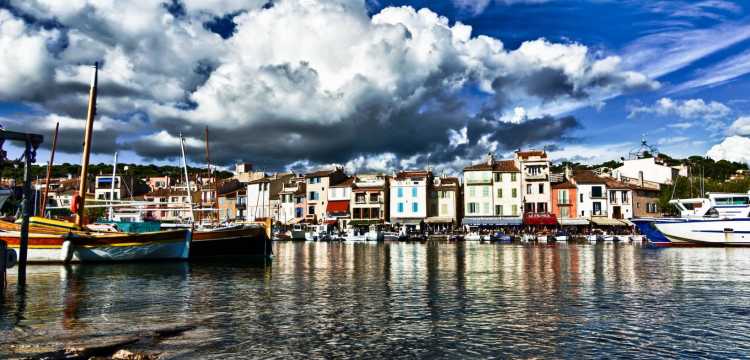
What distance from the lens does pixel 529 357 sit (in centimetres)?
1452

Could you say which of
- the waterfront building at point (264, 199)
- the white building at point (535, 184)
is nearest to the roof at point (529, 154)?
the white building at point (535, 184)

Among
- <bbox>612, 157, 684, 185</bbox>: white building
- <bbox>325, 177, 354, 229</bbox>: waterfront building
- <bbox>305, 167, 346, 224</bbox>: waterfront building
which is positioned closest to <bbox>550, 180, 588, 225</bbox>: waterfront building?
<bbox>612, 157, 684, 185</bbox>: white building

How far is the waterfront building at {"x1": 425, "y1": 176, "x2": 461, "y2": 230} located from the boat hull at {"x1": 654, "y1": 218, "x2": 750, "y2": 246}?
3670cm

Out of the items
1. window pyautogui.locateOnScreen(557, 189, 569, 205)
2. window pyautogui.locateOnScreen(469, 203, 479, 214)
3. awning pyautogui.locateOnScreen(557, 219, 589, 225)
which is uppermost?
window pyautogui.locateOnScreen(557, 189, 569, 205)

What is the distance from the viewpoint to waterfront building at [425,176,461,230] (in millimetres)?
103312

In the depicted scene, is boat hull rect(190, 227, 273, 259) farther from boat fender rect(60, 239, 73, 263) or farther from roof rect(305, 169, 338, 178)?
roof rect(305, 169, 338, 178)

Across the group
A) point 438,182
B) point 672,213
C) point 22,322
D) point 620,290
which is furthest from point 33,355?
point 672,213

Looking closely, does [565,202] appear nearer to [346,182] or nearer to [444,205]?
[444,205]

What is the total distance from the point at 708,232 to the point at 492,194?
36317mm

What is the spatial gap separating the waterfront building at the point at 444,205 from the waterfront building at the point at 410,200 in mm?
1615

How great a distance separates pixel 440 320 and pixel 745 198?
215 feet

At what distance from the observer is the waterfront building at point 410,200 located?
104 meters

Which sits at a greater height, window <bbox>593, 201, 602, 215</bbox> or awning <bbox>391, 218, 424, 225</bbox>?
window <bbox>593, 201, 602, 215</bbox>

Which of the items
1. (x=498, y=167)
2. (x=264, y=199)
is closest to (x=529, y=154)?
(x=498, y=167)
